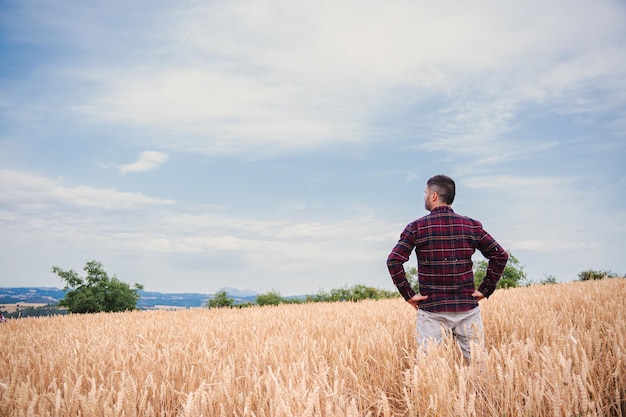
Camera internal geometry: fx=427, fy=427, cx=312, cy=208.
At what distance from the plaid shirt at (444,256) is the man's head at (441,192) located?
0.24 ft

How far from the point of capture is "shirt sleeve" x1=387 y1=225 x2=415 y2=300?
4426mm

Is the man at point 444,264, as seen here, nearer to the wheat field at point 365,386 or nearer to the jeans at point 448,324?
the jeans at point 448,324

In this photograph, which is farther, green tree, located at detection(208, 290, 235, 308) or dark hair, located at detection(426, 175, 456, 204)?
green tree, located at detection(208, 290, 235, 308)

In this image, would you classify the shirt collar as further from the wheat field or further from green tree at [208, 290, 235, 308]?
green tree at [208, 290, 235, 308]

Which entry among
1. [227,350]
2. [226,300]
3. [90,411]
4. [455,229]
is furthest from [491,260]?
[226,300]

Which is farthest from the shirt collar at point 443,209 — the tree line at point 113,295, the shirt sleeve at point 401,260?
the tree line at point 113,295

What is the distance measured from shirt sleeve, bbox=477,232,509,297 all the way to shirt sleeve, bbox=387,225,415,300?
0.77 m

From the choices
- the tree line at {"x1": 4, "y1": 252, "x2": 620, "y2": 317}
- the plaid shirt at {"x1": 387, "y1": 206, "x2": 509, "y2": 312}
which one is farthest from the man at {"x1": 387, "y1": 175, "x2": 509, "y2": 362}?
the tree line at {"x1": 4, "y1": 252, "x2": 620, "y2": 317}

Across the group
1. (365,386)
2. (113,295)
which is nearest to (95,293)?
(113,295)

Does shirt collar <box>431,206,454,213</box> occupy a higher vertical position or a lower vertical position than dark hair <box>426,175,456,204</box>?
lower

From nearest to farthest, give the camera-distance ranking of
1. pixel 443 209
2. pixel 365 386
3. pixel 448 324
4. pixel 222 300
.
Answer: pixel 365 386, pixel 448 324, pixel 443 209, pixel 222 300

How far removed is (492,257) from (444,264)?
23.7 inches

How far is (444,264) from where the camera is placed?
14.4 feet

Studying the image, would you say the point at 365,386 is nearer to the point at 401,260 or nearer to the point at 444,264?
the point at 401,260
